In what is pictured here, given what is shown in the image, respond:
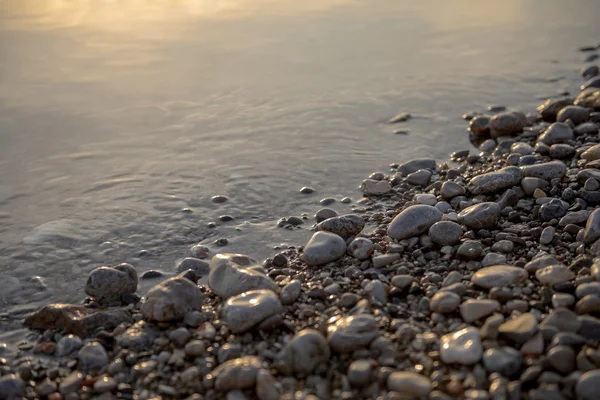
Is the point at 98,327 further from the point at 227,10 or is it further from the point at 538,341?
the point at 227,10

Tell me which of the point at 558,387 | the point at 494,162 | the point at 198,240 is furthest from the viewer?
the point at 494,162

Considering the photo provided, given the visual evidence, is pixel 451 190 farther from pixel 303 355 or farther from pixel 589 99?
pixel 589 99

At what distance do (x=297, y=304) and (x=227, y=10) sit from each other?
722 cm

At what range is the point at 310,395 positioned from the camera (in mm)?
2609

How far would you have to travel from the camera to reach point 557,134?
544 centimetres

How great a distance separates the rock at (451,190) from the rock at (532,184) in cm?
42

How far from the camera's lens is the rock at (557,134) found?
541 centimetres

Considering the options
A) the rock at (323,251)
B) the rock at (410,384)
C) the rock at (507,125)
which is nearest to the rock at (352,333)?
the rock at (410,384)

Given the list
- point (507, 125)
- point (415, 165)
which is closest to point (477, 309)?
point (415, 165)

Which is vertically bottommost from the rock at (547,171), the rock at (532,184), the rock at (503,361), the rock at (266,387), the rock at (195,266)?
the rock at (195,266)

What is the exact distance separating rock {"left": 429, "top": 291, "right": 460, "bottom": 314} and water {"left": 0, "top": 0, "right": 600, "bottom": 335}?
1413mm

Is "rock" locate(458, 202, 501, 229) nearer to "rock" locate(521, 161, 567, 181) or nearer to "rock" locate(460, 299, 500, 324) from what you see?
"rock" locate(521, 161, 567, 181)

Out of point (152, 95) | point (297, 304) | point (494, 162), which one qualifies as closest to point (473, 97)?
point (494, 162)

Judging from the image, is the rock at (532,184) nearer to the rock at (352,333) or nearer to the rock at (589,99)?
the rock at (352,333)
